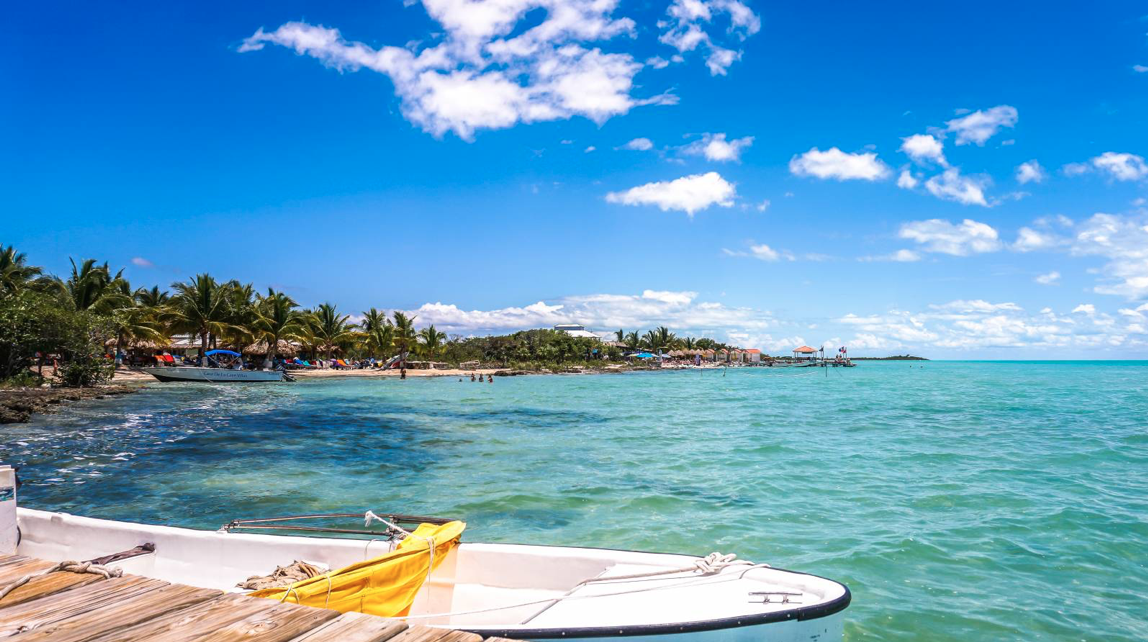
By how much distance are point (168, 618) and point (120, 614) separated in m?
0.29

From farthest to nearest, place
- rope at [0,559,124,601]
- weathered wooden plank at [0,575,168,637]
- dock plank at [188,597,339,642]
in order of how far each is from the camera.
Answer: rope at [0,559,124,601]
weathered wooden plank at [0,575,168,637]
dock plank at [188,597,339,642]

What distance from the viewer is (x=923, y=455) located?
55.9 feet

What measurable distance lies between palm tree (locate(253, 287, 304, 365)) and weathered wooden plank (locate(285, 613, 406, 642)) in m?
55.6

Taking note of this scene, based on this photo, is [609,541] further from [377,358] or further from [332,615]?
[377,358]

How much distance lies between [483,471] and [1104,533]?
1153 cm

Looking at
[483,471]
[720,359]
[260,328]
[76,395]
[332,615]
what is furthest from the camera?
[720,359]

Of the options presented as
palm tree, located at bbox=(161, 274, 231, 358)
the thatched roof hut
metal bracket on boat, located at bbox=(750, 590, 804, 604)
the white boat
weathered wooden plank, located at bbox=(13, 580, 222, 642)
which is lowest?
the white boat

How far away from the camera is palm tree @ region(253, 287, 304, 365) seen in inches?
2135

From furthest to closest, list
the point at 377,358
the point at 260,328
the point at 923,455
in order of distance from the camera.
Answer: the point at 377,358
the point at 260,328
the point at 923,455

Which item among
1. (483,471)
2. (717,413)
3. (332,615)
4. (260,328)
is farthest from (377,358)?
(332,615)

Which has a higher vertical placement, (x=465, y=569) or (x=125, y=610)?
(x=125, y=610)

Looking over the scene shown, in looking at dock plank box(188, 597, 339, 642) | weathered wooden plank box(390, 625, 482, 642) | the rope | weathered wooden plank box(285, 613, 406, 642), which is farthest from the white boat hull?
weathered wooden plank box(390, 625, 482, 642)

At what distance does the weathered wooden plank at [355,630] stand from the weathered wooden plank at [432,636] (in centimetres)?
5

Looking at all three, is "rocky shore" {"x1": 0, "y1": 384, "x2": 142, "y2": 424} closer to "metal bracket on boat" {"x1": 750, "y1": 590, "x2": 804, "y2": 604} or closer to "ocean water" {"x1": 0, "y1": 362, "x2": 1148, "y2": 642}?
"ocean water" {"x1": 0, "y1": 362, "x2": 1148, "y2": 642}
